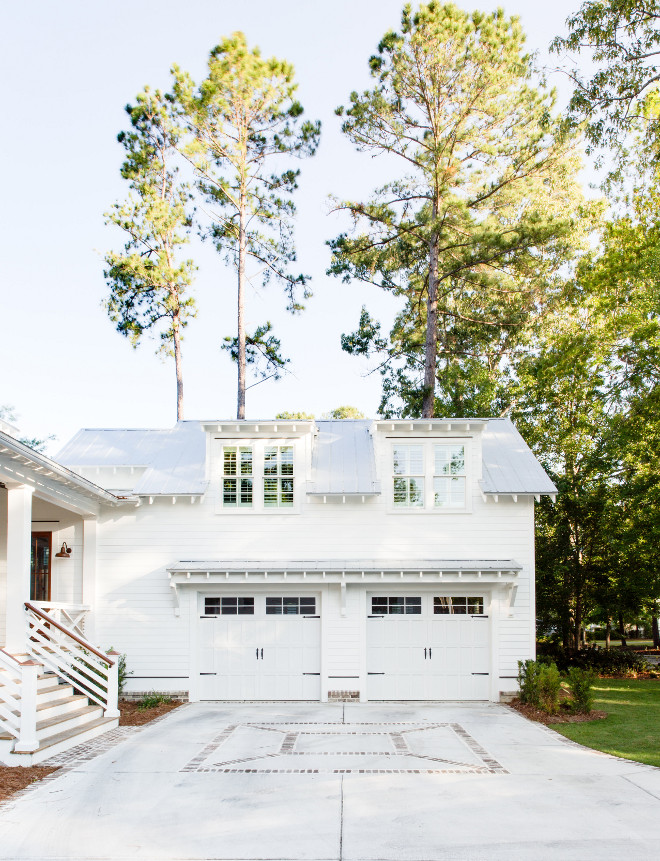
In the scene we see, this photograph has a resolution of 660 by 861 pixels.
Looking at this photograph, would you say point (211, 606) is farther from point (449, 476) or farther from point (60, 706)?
point (449, 476)

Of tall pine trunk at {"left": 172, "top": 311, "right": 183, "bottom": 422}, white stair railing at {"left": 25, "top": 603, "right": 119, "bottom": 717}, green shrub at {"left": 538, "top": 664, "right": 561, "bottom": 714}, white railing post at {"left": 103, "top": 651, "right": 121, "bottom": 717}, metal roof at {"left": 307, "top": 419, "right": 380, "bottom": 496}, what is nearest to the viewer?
white stair railing at {"left": 25, "top": 603, "right": 119, "bottom": 717}

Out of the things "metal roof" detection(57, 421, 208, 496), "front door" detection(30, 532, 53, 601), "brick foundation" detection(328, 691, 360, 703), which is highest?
"metal roof" detection(57, 421, 208, 496)

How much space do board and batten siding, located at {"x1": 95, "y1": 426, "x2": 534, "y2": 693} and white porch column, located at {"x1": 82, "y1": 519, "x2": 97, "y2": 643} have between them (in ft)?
0.42

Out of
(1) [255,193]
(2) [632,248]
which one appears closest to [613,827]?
(2) [632,248]

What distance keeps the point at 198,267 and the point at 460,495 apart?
12405 mm

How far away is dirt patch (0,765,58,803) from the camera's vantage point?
7793mm

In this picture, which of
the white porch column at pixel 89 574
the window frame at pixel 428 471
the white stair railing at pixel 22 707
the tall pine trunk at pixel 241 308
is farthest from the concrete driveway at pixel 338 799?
the tall pine trunk at pixel 241 308

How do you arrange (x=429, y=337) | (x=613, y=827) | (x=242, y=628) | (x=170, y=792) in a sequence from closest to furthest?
1. (x=613, y=827)
2. (x=170, y=792)
3. (x=242, y=628)
4. (x=429, y=337)

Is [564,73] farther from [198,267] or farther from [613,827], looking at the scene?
[198,267]

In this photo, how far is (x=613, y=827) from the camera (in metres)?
6.58

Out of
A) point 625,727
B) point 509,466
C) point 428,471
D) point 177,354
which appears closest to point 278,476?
point 428,471

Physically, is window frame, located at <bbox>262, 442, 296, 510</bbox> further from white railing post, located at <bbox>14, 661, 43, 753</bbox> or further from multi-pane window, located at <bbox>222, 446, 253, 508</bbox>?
white railing post, located at <bbox>14, 661, 43, 753</bbox>

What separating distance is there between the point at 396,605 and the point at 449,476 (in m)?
2.79

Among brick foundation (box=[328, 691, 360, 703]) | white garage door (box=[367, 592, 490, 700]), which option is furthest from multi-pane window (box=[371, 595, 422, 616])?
brick foundation (box=[328, 691, 360, 703])
